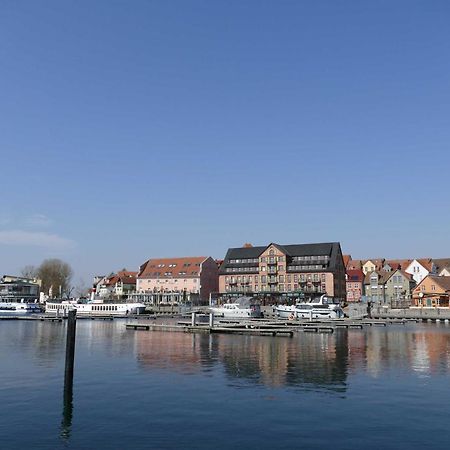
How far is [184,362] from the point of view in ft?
131

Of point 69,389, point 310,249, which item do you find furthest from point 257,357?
point 310,249

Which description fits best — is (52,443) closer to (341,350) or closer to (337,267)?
(341,350)

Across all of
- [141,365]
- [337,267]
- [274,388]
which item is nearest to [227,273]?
[337,267]

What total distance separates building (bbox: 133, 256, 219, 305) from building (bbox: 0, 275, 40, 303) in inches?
1503

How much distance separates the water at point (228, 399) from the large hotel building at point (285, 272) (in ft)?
289

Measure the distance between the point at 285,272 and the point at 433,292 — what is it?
38716mm

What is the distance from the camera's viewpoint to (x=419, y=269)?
15238 cm

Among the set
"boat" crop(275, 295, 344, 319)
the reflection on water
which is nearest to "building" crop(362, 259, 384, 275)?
"boat" crop(275, 295, 344, 319)

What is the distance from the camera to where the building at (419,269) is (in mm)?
150875

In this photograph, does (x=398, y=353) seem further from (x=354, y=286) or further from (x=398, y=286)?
(x=354, y=286)

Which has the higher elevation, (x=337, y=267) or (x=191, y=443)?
(x=337, y=267)

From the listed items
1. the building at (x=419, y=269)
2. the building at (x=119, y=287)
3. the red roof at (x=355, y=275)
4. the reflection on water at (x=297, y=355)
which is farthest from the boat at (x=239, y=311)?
the building at (x=119, y=287)

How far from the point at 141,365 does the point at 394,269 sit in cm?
13405

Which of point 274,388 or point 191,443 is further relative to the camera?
point 274,388
